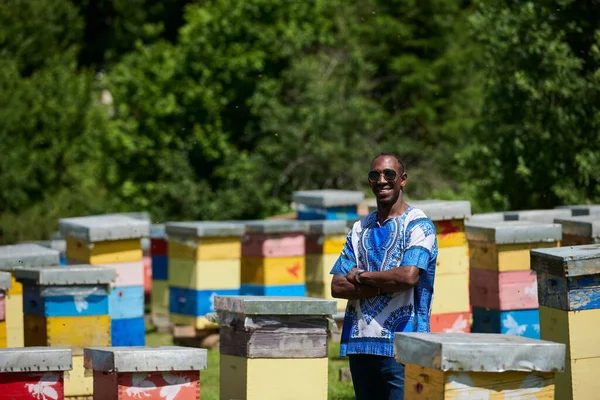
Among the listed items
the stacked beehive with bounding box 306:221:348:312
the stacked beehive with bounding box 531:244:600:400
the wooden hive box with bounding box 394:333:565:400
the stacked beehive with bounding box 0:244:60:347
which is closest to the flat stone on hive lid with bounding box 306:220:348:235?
the stacked beehive with bounding box 306:221:348:312

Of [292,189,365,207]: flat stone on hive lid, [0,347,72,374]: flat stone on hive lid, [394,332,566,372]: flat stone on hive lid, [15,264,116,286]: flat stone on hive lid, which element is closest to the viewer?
[394,332,566,372]: flat stone on hive lid

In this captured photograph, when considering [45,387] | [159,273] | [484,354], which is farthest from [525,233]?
[159,273]

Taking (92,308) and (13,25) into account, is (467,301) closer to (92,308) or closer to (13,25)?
(92,308)

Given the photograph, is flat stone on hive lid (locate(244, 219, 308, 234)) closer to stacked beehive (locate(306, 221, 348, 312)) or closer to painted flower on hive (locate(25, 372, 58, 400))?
stacked beehive (locate(306, 221, 348, 312))

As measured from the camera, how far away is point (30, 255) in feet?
27.9

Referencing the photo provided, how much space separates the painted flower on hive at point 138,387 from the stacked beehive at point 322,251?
17.2ft

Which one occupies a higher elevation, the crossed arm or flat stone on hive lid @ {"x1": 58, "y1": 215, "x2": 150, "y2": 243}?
flat stone on hive lid @ {"x1": 58, "y1": 215, "x2": 150, "y2": 243}

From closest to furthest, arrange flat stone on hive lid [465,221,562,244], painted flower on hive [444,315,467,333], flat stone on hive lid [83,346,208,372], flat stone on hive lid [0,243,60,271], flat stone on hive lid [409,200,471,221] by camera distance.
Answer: flat stone on hive lid [83,346,208,372] < flat stone on hive lid [465,221,562,244] < flat stone on hive lid [409,200,471,221] < painted flower on hive [444,315,467,333] < flat stone on hive lid [0,243,60,271]

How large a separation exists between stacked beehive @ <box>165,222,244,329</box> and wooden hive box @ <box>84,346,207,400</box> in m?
4.48

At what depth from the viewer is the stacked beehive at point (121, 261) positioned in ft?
27.9

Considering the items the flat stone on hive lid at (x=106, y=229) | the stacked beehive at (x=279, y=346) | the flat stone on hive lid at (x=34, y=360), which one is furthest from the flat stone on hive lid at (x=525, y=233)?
the flat stone on hive lid at (x=34, y=360)

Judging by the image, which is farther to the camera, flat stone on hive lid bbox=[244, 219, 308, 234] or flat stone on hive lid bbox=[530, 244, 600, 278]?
flat stone on hive lid bbox=[244, 219, 308, 234]

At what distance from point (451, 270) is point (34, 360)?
3.55 metres

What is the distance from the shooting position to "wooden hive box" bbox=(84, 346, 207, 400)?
5.45 meters
